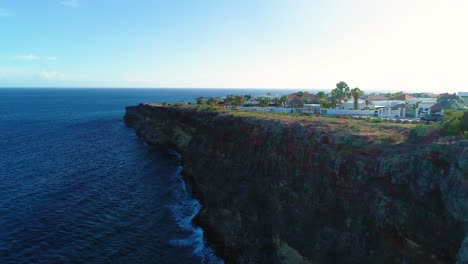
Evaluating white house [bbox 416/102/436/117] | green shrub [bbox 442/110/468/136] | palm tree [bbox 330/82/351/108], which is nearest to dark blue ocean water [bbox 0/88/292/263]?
green shrub [bbox 442/110/468/136]

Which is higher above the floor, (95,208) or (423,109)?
(423,109)

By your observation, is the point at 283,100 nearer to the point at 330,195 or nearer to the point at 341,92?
the point at 341,92

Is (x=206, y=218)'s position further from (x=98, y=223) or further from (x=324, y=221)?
(x=324, y=221)

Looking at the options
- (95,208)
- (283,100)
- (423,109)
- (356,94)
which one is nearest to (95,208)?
(95,208)

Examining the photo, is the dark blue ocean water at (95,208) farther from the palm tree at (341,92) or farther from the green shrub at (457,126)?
the palm tree at (341,92)

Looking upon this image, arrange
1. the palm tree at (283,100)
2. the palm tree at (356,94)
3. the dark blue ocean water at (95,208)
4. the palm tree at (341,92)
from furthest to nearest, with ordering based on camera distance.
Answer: the palm tree at (283,100) < the palm tree at (341,92) < the palm tree at (356,94) < the dark blue ocean water at (95,208)

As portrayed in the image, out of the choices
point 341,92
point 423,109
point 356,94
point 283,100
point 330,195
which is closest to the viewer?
point 330,195

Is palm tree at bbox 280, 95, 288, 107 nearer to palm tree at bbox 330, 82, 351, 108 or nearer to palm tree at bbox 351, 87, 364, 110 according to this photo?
palm tree at bbox 330, 82, 351, 108

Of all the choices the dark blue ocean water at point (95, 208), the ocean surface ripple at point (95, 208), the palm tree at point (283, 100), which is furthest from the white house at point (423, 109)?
the dark blue ocean water at point (95, 208)
